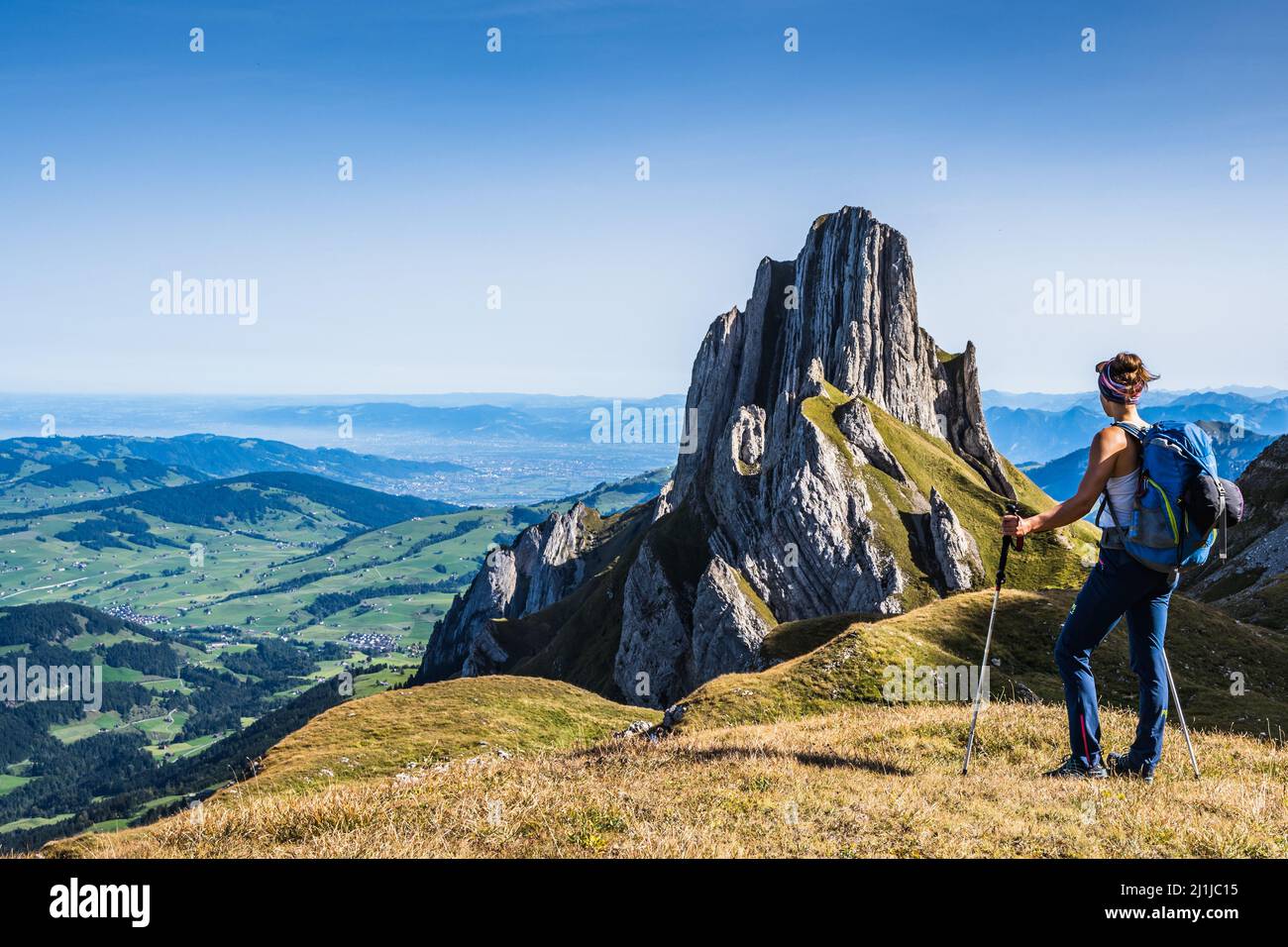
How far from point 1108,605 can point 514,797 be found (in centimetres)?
948

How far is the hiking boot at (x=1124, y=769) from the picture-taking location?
12.2 metres

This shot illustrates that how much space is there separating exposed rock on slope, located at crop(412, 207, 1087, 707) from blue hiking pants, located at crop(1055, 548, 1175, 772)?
85.6m

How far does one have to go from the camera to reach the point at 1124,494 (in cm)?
1166

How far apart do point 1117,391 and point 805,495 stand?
10925 cm

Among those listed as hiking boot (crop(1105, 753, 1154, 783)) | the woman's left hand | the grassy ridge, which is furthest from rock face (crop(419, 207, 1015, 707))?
the woman's left hand

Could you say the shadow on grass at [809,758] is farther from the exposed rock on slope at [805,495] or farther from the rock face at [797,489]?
the rock face at [797,489]

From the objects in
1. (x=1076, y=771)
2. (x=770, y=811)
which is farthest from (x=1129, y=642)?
(x=770, y=811)

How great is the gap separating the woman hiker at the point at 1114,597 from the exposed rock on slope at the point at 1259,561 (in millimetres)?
44894

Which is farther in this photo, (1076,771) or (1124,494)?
(1076,771)

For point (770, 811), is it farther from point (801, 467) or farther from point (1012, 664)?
point (801, 467)

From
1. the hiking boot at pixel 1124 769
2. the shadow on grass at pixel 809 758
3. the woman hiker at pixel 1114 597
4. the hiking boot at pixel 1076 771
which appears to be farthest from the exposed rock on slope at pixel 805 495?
the woman hiker at pixel 1114 597

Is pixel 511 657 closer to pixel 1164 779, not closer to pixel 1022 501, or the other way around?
pixel 1022 501

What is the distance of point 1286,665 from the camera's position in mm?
32969
